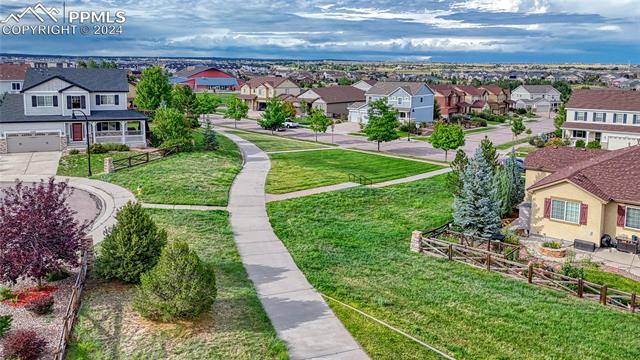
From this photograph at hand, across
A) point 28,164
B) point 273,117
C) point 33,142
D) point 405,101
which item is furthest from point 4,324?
point 405,101

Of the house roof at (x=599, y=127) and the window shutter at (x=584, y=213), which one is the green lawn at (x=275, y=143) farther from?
the window shutter at (x=584, y=213)

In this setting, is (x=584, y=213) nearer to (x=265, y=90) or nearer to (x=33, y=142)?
(x=33, y=142)

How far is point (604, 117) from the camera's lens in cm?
6316

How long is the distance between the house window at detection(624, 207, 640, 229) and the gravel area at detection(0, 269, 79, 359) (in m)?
24.9

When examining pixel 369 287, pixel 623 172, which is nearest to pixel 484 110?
pixel 623 172

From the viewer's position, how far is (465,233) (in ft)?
94.2

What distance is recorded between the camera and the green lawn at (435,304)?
16.5 metres

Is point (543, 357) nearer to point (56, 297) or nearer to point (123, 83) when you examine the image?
point (56, 297)

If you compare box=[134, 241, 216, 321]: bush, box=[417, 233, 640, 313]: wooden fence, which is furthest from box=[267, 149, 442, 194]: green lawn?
box=[134, 241, 216, 321]: bush

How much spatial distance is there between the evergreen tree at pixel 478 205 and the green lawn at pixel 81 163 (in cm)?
2623

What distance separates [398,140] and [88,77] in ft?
116

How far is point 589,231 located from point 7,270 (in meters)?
25.2

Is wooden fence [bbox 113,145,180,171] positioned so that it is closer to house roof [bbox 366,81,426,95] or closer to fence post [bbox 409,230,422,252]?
fence post [bbox 409,230,422,252]

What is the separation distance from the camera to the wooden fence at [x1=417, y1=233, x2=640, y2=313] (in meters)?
20.5
